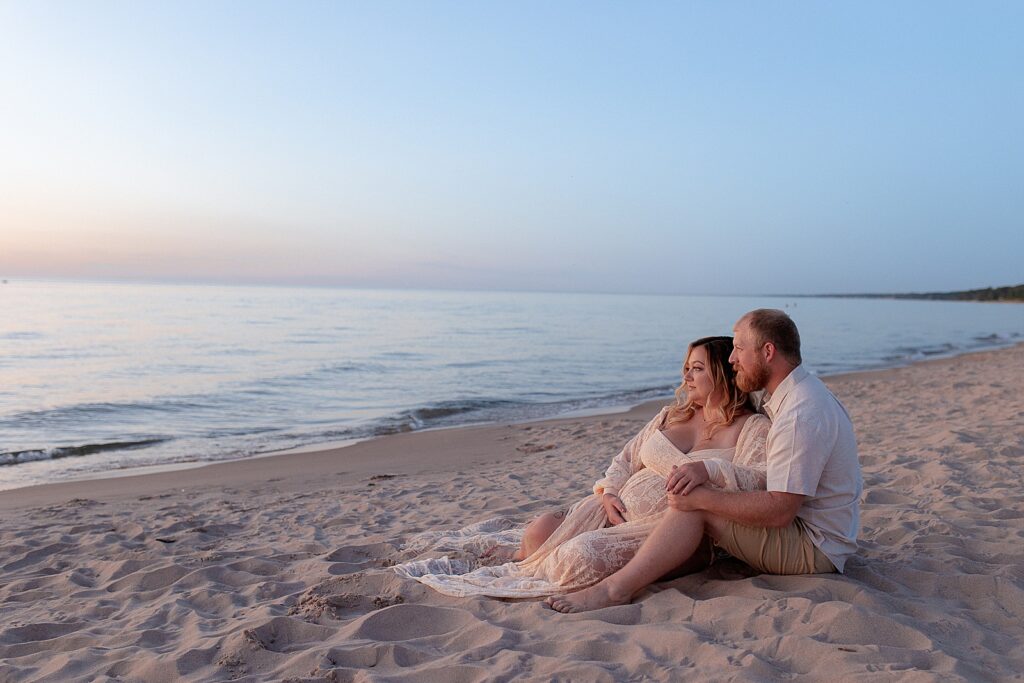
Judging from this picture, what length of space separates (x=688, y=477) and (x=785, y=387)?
59 centimetres

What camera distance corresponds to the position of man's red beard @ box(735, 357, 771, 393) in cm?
340

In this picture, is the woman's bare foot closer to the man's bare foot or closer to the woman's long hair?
the man's bare foot

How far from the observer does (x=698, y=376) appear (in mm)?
3762

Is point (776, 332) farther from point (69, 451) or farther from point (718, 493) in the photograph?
point (69, 451)

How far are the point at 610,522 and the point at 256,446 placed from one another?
320 inches

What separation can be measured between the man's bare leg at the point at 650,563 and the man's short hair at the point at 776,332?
86 centimetres

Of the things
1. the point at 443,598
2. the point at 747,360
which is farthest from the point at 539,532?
the point at 747,360

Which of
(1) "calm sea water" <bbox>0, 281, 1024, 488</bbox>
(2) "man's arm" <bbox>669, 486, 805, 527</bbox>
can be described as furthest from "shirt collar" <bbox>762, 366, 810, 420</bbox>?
(1) "calm sea water" <bbox>0, 281, 1024, 488</bbox>

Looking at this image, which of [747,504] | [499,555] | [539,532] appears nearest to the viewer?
[747,504]

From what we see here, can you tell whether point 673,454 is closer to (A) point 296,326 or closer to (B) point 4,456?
(B) point 4,456

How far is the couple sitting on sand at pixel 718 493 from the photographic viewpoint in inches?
129

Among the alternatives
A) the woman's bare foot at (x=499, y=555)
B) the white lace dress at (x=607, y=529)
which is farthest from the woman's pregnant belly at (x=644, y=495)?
the woman's bare foot at (x=499, y=555)

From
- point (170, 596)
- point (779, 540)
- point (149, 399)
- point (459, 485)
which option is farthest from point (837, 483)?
point (149, 399)

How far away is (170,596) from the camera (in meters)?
4.13
